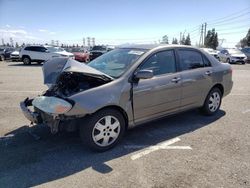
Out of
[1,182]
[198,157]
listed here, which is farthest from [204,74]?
[1,182]

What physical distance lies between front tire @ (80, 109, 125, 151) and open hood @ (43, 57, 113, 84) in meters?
0.61

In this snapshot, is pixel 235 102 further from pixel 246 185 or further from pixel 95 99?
pixel 95 99

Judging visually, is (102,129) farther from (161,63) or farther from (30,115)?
(161,63)

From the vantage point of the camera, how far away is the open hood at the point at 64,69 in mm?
4000

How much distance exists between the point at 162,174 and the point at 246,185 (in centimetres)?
103

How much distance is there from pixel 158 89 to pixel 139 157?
128 centimetres

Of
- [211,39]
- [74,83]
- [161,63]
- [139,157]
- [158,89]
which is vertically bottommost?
[139,157]

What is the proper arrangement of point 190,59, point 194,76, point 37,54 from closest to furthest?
point 194,76 → point 190,59 → point 37,54

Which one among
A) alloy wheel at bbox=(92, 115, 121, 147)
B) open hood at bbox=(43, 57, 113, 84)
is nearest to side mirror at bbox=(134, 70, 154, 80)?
open hood at bbox=(43, 57, 113, 84)

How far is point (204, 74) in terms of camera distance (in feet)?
18.1

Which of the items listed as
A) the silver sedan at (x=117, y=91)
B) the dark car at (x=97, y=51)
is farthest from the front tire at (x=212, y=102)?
the dark car at (x=97, y=51)

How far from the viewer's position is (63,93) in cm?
401

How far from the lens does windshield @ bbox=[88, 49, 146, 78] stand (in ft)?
14.5

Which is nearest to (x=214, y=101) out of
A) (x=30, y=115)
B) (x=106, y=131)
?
(x=106, y=131)
